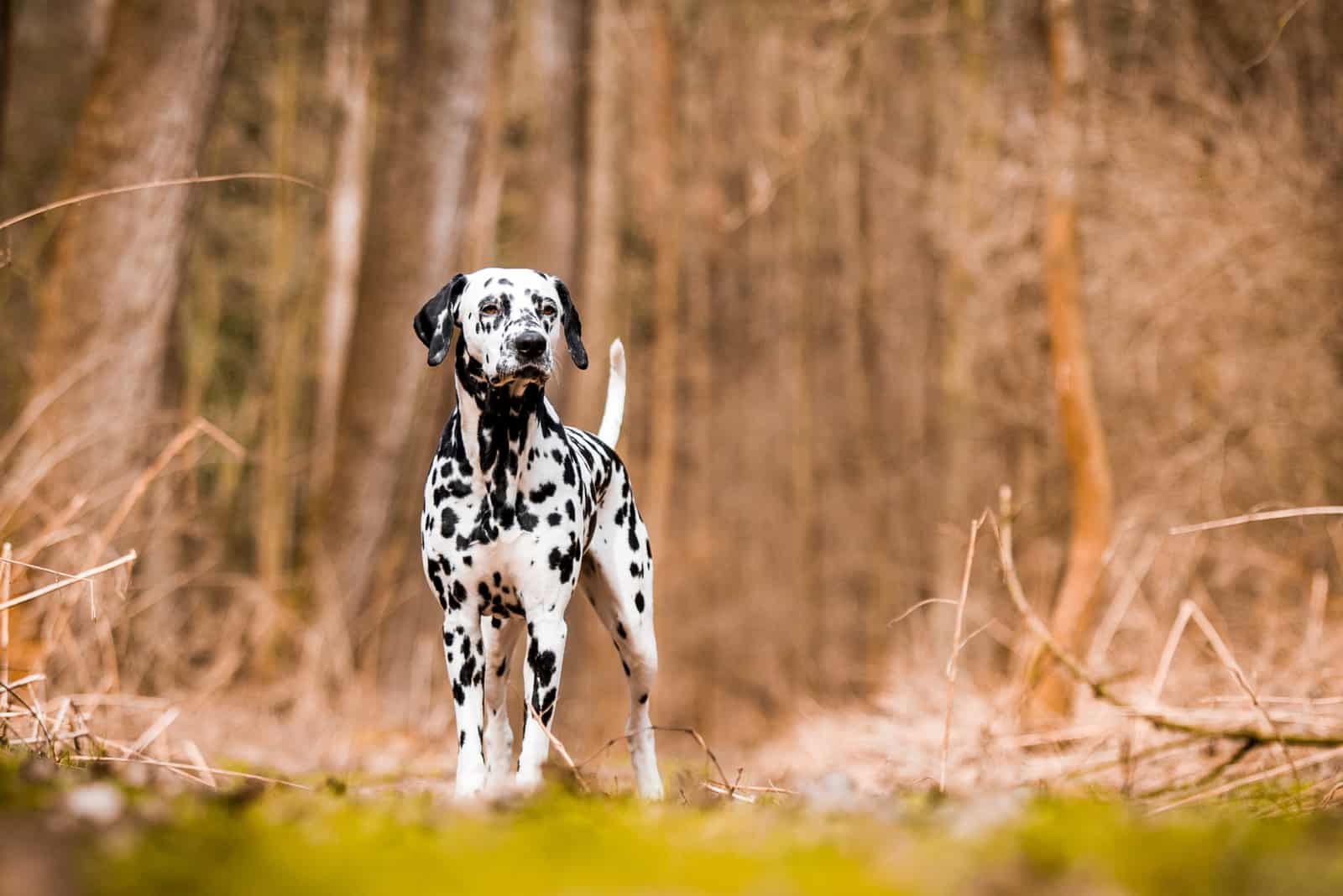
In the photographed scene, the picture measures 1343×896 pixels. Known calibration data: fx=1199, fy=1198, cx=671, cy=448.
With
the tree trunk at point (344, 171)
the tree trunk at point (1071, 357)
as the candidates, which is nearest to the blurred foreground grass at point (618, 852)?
the tree trunk at point (1071, 357)

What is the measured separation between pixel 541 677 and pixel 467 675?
0.83 feet

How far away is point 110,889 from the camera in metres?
1.68

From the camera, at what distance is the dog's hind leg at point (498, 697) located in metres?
4.36

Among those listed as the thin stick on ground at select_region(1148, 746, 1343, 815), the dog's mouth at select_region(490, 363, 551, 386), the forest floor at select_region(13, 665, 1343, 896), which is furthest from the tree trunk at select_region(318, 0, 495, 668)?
the thin stick on ground at select_region(1148, 746, 1343, 815)

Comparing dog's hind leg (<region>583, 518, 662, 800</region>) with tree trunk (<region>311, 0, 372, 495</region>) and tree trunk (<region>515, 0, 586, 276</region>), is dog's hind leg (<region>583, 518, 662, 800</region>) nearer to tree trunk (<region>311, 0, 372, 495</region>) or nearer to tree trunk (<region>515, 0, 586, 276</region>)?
tree trunk (<region>515, 0, 586, 276</region>)

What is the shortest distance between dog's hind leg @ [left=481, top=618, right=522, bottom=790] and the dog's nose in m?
1.04

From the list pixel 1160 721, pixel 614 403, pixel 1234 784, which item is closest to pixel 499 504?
pixel 614 403

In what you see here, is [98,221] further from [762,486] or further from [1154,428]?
[762,486]

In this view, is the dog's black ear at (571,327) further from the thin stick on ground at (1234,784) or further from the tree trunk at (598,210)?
the tree trunk at (598,210)

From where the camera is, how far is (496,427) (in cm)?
406

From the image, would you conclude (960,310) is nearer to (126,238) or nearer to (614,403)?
(126,238)

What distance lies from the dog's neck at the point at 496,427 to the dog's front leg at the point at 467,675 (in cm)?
44

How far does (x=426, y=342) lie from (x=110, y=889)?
9.33ft

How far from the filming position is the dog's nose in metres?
3.80
